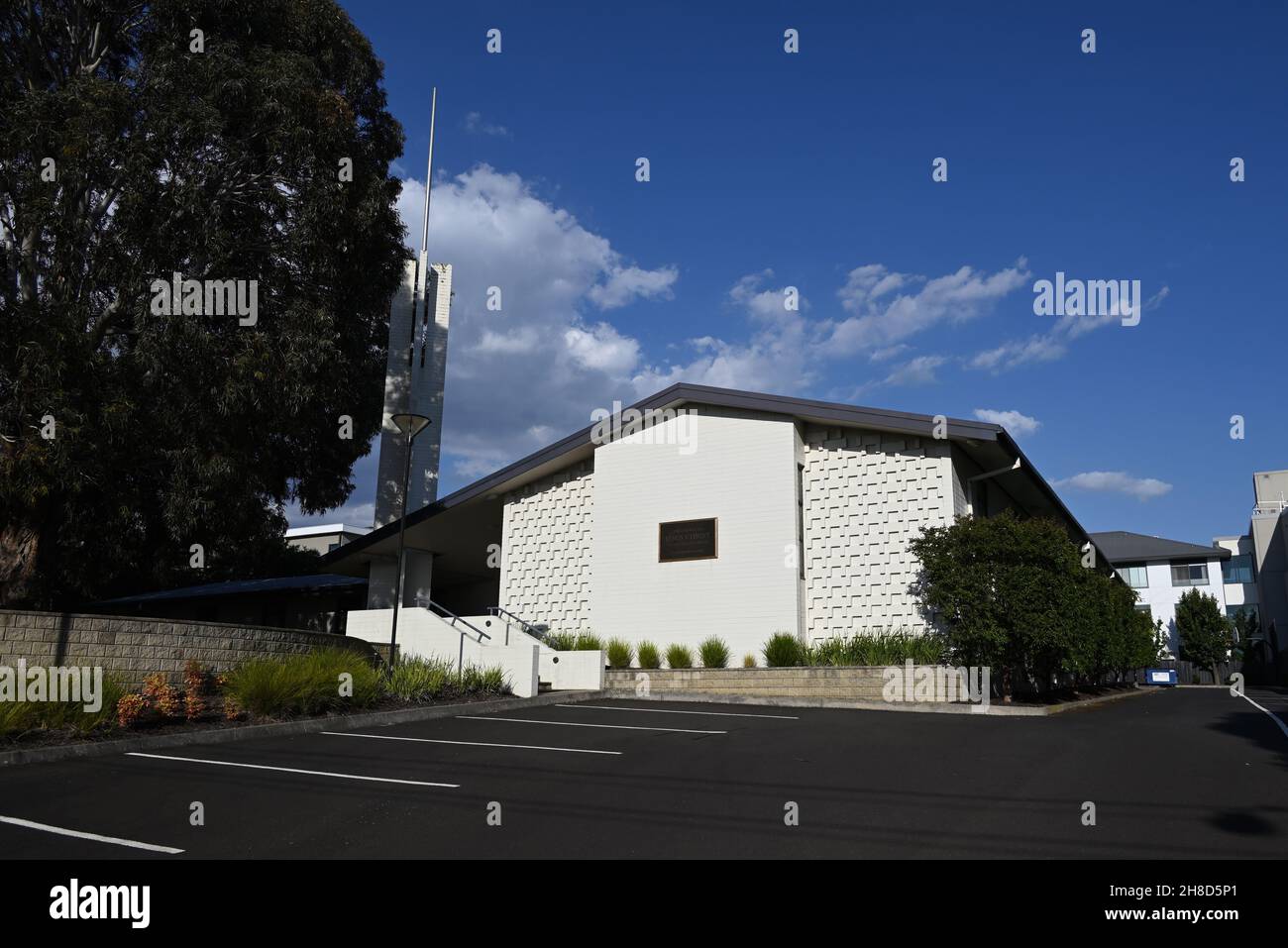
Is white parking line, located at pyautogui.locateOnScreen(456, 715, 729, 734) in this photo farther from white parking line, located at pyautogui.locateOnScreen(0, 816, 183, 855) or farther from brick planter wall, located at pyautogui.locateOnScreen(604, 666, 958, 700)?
white parking line, located at pyautogui.locateOnScreen(0, 816, 183, 855)

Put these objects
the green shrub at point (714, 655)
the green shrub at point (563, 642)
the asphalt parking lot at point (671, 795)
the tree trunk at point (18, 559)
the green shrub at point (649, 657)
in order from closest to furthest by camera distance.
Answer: the asphalt parking lot at point (671, 795) < the tree trunk at point (18, 559) < the green shrub at point (714, 655) < the green shrub at point (649, 657) < the green shrub at point (563, 642)

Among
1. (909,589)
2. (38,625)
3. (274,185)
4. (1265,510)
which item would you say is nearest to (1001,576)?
(909,589)

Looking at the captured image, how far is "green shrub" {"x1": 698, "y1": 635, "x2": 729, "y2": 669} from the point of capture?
19.3 m

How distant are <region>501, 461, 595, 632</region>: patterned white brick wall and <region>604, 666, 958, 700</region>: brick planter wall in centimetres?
348

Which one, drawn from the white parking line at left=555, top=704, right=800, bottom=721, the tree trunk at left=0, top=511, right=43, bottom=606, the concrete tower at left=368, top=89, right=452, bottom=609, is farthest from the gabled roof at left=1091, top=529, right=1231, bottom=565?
the tree trunk at left=0, top=511, right=43, bottom=606

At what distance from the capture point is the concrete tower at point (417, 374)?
101 feet

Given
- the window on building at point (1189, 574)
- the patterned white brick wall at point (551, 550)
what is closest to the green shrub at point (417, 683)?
the patterned white brick wall at point (551, 550)

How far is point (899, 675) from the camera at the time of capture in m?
16.3

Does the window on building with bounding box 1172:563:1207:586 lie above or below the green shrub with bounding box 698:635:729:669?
above

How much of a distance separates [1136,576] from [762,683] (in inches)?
2102

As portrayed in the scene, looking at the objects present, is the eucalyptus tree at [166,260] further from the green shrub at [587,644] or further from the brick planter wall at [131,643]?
the green shrub at [587,644]

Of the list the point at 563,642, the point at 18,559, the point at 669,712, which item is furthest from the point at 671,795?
the point at 18,559

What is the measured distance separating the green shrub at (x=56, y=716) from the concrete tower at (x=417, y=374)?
18338 mm

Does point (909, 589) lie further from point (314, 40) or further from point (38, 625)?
point (314, 40)
